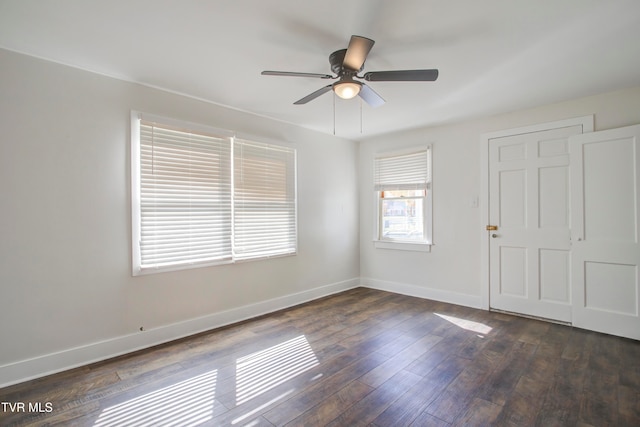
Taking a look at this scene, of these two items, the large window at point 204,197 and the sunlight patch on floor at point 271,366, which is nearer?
the sunlight patch on floor at point 271,366

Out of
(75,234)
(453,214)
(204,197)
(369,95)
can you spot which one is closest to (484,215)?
(453,214)

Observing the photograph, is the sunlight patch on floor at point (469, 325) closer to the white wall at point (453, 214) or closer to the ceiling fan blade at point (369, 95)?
the white wall at point (453, 214)

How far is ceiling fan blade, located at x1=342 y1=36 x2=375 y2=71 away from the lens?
6.09 ft

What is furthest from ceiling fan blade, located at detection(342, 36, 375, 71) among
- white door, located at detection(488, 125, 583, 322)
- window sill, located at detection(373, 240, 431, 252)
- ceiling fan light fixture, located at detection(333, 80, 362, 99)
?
window sill, located at detection(373, 240, 431, 252)

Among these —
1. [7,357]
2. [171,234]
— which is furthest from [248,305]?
Answer: [7,357]

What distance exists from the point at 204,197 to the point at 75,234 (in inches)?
46.9

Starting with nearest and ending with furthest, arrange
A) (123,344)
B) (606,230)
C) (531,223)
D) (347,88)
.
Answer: (347,88) → (123,344) → (606,230) → (531,223)

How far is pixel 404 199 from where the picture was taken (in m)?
4.86

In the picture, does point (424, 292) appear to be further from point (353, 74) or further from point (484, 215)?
point (353, 74)

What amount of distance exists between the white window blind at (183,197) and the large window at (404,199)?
2636mm

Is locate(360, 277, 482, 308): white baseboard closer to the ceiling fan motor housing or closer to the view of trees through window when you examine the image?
the view of trees through window

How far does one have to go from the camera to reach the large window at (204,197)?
117 inches

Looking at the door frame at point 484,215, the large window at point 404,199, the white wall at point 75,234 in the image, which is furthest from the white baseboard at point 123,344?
the door frame at point 484,215

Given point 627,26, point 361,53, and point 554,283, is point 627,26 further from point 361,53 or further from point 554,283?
point 554,283
